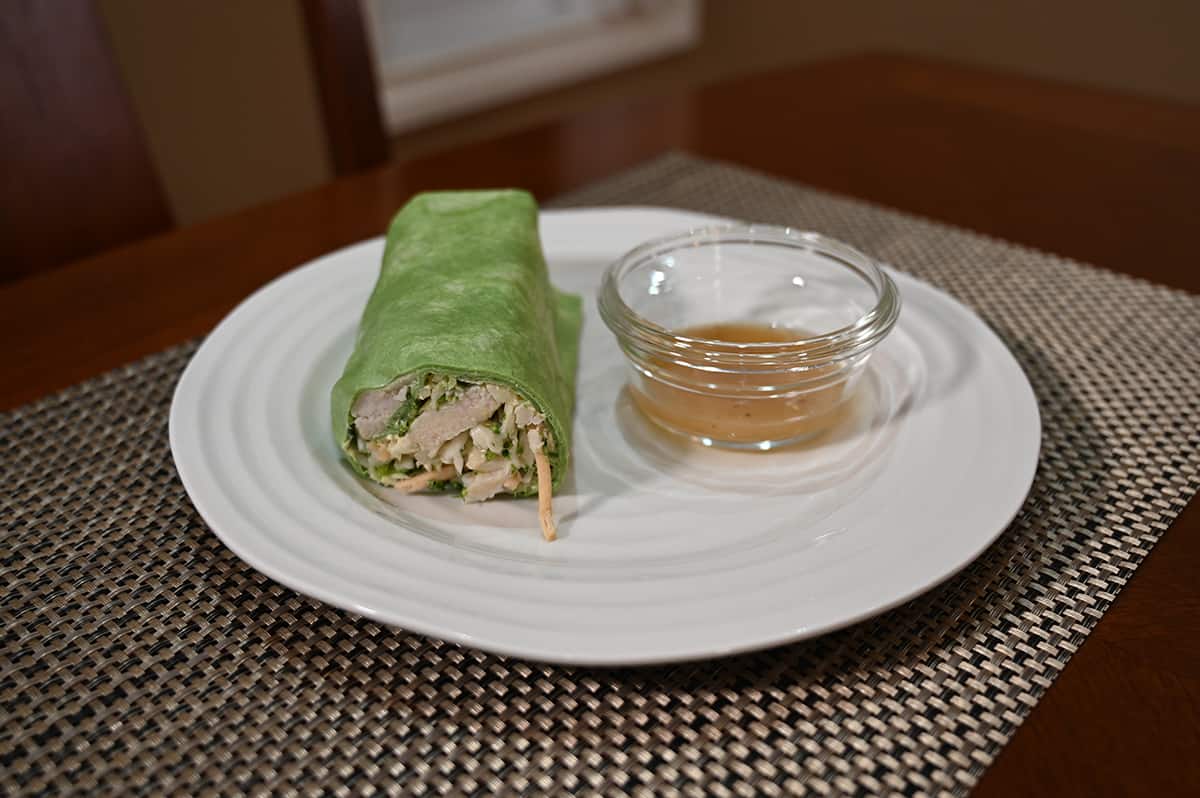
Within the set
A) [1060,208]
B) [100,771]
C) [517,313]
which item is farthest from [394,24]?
[100,771]

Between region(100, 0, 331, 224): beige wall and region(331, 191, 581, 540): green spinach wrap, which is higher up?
region(331, 191, 581, 540): green spinach wrap

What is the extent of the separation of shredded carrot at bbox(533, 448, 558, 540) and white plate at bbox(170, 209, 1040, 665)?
0.4 inches

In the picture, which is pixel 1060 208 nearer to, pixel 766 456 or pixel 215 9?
pixel 766 456

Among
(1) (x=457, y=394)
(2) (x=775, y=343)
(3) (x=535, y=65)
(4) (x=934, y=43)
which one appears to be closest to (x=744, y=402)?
(2) (x=775, y=343)

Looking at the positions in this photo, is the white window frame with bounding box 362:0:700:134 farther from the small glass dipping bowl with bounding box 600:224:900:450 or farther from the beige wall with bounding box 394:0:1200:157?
the small glass dipping bowl with bounding box 600:224:900:450

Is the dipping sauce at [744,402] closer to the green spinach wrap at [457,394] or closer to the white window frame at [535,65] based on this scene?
the green spinach wrap at [457,394]

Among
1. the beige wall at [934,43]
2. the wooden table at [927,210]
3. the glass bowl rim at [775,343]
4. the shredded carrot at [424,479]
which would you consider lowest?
the beige wall at [934,43]

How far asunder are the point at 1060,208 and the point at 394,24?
7.99 feet

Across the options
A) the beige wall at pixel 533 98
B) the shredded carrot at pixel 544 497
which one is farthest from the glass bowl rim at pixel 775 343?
the beige wall at pixel 533 98

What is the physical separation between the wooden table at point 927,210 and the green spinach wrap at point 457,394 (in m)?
0.41

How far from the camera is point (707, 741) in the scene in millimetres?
709

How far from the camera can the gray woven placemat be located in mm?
688

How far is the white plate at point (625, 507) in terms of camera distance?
75 centimetres

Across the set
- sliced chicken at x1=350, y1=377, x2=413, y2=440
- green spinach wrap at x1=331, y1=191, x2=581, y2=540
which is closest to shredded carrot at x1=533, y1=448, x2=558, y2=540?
green spinach wrap at x1=331, y1=191, x2=581, y2=540
